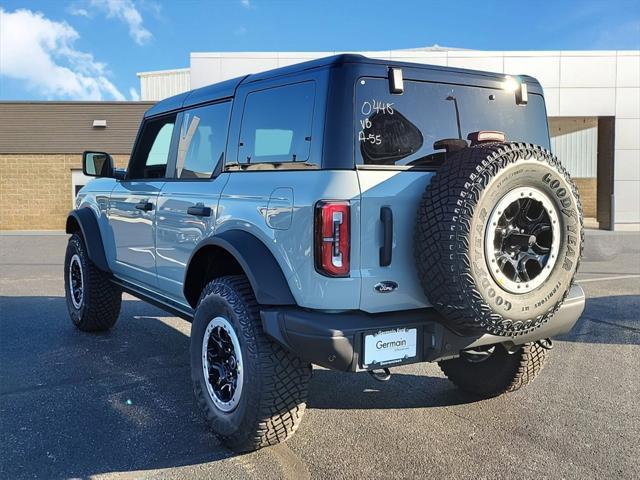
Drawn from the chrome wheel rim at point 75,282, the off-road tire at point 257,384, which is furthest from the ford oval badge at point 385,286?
the chrome wheel rim at point 75,282

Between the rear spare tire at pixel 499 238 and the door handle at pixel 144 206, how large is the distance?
7.45 feet

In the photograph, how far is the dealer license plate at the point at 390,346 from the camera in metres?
2.75

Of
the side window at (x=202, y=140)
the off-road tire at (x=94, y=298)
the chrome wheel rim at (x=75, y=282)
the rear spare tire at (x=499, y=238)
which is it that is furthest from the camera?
the chrome wheel rim at (x=75, y=282)

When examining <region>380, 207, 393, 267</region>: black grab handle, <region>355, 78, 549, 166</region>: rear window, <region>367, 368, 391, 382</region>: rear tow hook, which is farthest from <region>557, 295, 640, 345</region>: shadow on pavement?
<region>380, 207, 393, 267</region>: black grab handle

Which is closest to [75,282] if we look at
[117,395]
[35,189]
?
[117,395]

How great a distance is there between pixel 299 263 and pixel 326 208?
1.03 ft

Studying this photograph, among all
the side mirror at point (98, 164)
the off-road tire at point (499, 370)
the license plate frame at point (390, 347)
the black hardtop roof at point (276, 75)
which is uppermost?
the black hardtop roof at point (276, 75)

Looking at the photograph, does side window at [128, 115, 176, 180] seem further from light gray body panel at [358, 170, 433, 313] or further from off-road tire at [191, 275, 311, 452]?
light gray body panel at [358, 170, 433, 313]

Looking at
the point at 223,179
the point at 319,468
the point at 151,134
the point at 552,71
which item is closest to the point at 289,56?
the point at 552,71

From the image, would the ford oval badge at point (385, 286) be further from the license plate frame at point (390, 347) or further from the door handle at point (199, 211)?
the door handle at point (199, 211)

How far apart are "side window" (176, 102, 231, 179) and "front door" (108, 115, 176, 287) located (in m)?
0.26

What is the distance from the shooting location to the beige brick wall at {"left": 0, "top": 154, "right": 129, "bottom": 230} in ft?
64.1

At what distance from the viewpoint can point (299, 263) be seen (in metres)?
2.85

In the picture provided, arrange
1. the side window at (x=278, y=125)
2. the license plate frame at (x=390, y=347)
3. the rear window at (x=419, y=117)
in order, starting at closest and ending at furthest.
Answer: the license plate frame at (x=390, y=347) → the rear window at (x=419, y=117) → the side window at (x=278, y=125)
